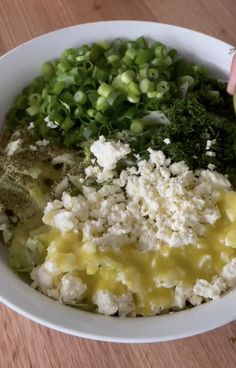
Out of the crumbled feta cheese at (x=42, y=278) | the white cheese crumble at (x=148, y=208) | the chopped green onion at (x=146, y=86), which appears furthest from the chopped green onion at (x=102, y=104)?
the crumbled feta cheese at (x=42, y=278)

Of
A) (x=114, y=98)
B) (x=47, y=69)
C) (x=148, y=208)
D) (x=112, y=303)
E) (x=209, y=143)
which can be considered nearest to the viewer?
(x=112, y=303)

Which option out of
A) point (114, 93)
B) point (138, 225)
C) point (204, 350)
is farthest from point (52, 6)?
point (204, 350)

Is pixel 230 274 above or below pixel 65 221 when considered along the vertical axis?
below

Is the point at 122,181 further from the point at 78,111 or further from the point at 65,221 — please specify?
the point at 78,111

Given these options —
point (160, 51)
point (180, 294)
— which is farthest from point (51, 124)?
point (180, 294)

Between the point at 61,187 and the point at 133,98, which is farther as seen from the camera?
the point at 133,98

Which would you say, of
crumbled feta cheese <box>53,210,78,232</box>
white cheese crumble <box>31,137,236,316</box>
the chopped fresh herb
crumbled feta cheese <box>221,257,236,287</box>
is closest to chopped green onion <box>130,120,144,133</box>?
the chopped fresh herb

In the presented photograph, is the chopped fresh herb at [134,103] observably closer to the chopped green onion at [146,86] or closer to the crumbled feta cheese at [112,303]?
the chopped green onion at [146,86]
